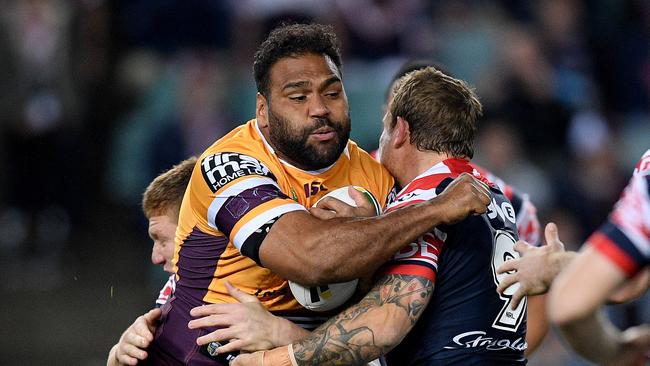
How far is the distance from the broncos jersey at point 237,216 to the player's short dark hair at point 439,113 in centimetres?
37

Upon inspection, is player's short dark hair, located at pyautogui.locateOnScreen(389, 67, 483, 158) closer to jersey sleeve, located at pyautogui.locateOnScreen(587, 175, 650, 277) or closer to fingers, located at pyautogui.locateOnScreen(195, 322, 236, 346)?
fingers, located at pyautogui.locateOnScreen(195, 322, 236, 346)

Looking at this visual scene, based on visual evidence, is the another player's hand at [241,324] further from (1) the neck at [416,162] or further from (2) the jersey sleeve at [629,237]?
(2) the jersey sleeve at [629,237]

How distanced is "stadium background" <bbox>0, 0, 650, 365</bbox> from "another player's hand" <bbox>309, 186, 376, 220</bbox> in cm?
535

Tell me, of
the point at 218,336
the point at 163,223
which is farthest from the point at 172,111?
the point at 218,336

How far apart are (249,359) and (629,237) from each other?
1938 millimetres

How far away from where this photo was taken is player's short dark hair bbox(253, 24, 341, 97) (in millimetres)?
5148

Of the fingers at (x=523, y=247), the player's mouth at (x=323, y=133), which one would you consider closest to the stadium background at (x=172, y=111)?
the player's mouth at (x=323, y=133)

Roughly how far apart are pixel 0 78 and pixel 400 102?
6642 mm

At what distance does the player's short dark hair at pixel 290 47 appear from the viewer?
5148 mm

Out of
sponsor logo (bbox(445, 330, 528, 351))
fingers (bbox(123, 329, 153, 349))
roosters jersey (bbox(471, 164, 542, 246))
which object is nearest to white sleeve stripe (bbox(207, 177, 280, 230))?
fingers (bbox(123, 329, 153, 349))

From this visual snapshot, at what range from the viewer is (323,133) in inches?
201

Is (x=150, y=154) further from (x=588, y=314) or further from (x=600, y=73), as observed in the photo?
(x=588, y=314)

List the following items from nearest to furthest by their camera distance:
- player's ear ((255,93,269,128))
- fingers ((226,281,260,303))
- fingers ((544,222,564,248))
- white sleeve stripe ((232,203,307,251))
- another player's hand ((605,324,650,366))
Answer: another player's hand ((605,324,650,366))
fingers ((544,222,564,248))
white sleeve stripe ((232,203,307,251))
fingers ((226,281,260,303))
player's ear ((255,93,269,128))

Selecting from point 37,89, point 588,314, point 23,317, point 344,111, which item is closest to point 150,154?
point 37,89
